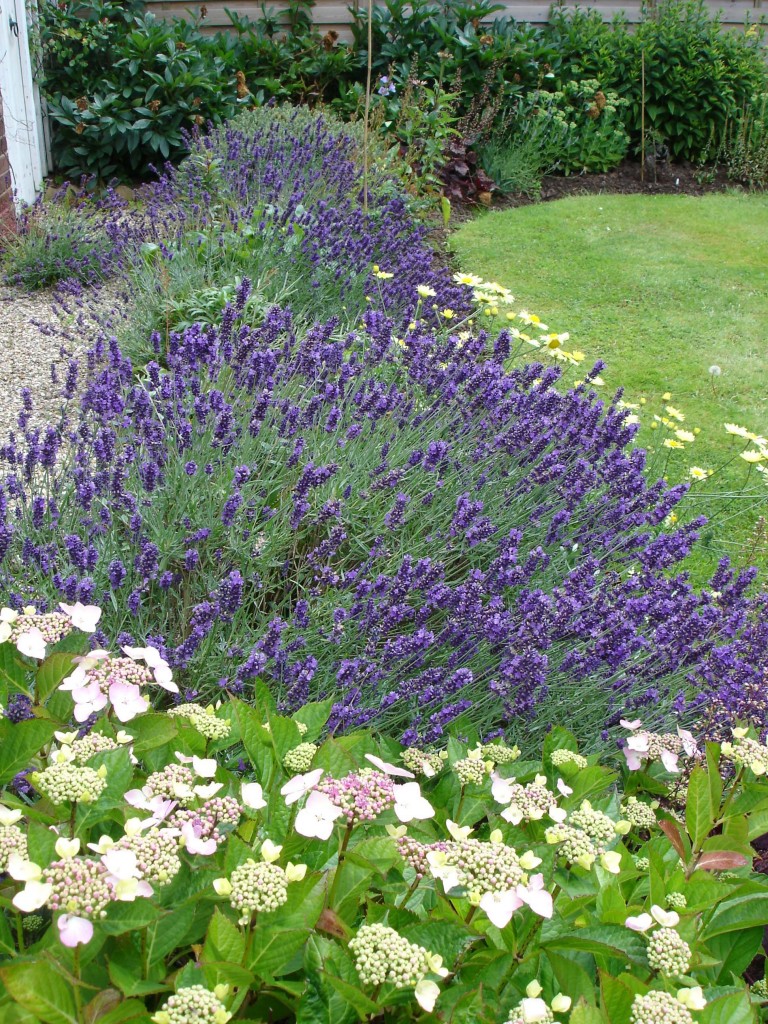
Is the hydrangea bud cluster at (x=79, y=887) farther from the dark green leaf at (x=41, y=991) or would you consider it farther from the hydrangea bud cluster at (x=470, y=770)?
the hydrangea bud cluster at (x=470, y=770)

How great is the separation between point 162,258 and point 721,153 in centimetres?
771

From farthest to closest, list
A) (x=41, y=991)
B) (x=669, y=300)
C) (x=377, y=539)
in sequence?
1. (x=669, y=300)
2. (x=377, y=539)
3. (x=41, y=991)

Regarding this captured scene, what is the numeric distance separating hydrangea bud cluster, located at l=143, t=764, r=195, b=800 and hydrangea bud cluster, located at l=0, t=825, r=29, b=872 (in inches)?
6.9

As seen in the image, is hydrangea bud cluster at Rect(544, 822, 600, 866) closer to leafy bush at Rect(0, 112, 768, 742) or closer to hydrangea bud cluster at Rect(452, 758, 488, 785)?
hydrangea bud cluster at Rect(452, 758, 488, 785)

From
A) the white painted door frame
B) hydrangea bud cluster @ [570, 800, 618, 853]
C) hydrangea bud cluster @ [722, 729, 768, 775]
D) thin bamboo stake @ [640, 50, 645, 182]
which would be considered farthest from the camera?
thin bamboo stake @ [640, 50, 645, 182]

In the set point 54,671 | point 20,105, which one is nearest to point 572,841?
point 54,671

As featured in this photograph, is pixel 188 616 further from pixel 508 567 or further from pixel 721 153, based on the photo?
pixel 721 153

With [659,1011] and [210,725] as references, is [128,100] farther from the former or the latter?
[659,1011]

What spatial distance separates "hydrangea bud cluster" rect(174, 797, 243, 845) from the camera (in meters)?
1.08

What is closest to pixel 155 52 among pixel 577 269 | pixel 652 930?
pixel 577 269

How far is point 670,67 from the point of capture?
30.9 ft

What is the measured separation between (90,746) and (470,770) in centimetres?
58

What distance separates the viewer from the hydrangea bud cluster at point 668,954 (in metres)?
1.04

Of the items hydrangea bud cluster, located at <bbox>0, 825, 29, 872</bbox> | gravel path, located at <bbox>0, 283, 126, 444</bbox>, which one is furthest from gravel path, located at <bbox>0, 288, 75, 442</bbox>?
hydrangea bud cluster, located at <bbox>0, 825, 29, 872</bbox>
